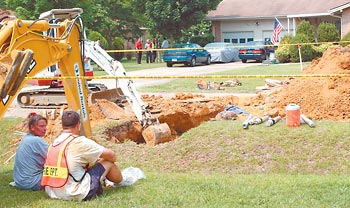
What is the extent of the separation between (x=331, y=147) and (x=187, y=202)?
4763mm

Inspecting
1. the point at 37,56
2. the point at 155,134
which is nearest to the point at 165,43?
the point at 155,134

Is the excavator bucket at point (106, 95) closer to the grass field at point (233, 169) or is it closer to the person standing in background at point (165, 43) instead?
the grass field at point (233, 169)

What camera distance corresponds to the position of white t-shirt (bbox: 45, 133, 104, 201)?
716 cm

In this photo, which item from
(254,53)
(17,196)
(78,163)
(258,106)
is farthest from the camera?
(254,53)

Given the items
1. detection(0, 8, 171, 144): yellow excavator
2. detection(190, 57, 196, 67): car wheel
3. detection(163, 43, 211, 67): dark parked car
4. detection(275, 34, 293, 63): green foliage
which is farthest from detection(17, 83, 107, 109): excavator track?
detection(275, 34, 293, 63): green foliage

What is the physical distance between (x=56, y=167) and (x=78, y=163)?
0.30 meters

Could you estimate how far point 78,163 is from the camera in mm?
7172

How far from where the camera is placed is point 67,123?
24.1 ft

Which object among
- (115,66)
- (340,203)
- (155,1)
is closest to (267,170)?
(340,203)

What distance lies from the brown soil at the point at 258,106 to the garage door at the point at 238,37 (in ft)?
113

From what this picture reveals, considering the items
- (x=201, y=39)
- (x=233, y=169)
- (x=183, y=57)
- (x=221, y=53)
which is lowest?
(x=233, y=169)

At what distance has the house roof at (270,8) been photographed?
46.2 metres

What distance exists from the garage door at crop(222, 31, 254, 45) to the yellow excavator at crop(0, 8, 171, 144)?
41713 mm

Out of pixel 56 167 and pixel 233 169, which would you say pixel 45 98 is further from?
pixel 56 167
